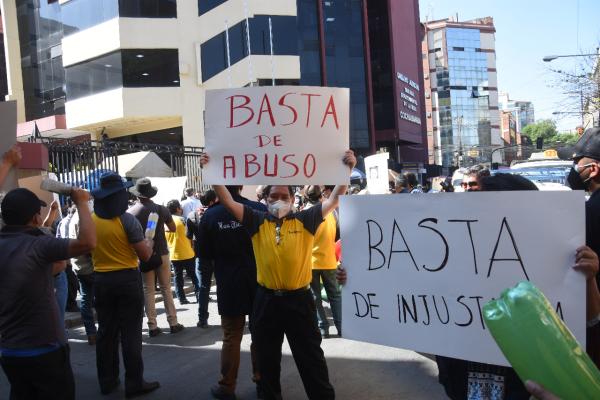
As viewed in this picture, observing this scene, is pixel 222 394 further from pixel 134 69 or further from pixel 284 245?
pixel 134 69

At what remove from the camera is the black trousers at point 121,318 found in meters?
4.97

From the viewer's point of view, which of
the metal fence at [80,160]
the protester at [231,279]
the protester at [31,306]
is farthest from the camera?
the metal fence at [80,160]

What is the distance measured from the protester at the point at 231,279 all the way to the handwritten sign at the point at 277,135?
2.97ft

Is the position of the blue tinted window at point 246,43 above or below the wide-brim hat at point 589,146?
above

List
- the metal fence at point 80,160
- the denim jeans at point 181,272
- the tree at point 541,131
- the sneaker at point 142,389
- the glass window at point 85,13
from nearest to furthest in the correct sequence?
the sneaker at point 142,389, the denim jeans at point 181,272, the metal fence at point 80,160, the glass window at point 85,13, the tree at point 541,131

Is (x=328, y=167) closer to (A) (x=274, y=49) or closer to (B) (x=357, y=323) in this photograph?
(B) (x=357, y=323)

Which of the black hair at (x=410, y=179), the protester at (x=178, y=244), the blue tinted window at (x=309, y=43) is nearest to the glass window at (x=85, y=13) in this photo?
the blue tinted window at (x=309, y=43)

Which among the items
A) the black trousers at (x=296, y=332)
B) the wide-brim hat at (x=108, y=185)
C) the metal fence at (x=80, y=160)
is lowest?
the black trousers at (x=296, y=332)

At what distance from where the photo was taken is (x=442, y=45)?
9488 centimetres

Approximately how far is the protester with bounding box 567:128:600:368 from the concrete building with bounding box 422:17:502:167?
299 feet

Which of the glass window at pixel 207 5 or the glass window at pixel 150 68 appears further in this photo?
the glass window at pixel 207 5

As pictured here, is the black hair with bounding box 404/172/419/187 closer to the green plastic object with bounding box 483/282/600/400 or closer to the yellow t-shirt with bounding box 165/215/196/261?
the yellow t-shirt with bounding box 165/215/196/261

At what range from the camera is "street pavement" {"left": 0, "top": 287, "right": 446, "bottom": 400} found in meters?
4.89

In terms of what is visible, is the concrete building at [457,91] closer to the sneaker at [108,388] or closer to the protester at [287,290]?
the sneaker at [108,388]
